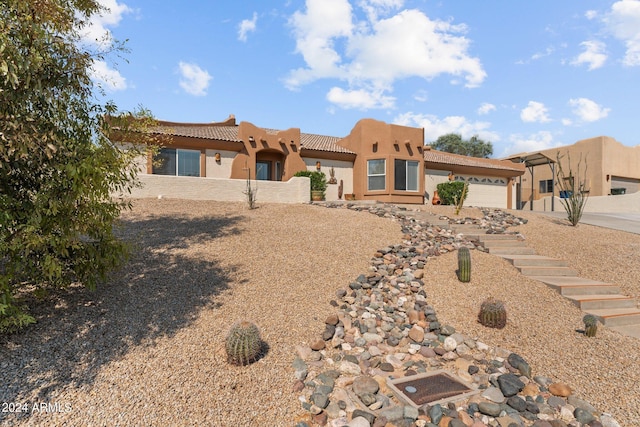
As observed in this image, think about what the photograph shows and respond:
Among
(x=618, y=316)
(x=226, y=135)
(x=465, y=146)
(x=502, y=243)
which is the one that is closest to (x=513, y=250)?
(x=502, y=243)

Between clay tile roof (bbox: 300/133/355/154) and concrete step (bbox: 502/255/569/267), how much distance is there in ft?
39.7

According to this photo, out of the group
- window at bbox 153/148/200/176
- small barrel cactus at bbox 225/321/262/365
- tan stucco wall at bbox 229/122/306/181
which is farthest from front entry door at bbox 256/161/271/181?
small barrel cactus at bbox 225/321/262/365

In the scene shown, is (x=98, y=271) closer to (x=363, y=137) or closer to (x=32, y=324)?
(x=32, y=324)

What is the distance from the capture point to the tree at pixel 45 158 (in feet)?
13.4

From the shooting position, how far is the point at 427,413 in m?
3.88

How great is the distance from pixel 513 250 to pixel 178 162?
15.1 metres

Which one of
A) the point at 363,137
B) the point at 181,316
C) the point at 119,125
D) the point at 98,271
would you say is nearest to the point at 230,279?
the point at 181,316

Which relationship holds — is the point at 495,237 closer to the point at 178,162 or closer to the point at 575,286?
the point at 575,286

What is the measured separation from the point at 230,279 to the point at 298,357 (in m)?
2.55

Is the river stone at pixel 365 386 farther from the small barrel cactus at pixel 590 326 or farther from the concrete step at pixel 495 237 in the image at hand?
the concrete step at pixel 495 237

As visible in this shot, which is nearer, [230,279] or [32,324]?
[32,324]

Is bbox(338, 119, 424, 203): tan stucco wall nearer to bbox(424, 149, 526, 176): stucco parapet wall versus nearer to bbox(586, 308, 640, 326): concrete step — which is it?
bbox(424, 149, 526, 176): stucco parapet wall

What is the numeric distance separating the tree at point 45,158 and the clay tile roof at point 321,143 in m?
14.4

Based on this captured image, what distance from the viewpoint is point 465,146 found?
155 ft
